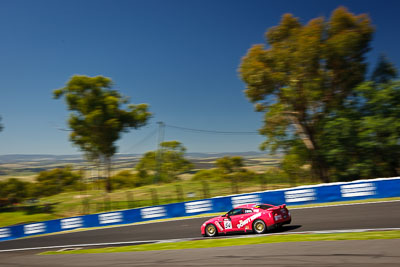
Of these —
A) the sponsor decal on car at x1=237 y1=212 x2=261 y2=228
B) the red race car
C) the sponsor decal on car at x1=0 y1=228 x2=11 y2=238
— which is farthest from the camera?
the sponsor decal on car at x1=0 y1=228 x2=11 y2=238

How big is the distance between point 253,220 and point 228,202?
923 centimetres

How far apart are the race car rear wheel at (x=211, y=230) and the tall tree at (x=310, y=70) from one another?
1994cm

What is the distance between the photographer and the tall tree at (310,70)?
98.0ft

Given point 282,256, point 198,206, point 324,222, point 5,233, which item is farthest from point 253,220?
point 5,233

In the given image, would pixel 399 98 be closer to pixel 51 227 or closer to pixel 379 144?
pixel 379 144

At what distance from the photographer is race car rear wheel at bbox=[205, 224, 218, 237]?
539 inches

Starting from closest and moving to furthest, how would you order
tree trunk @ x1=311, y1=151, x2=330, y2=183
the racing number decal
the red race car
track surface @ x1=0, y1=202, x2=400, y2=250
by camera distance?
1. track surface @ x1=0, y1=202, x2=400, y2=250
2. the red race car
3. the racing number decal
4. tree trunk @ x1=311, y1=151, x2=330, y2=183

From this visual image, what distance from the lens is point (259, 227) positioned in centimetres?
1227

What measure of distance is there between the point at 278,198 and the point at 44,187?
62868 mm

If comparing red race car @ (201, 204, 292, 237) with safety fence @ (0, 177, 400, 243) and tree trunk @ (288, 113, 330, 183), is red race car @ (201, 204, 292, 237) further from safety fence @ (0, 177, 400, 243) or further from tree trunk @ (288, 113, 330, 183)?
tree trunk @ (288, 113, 330, 183)

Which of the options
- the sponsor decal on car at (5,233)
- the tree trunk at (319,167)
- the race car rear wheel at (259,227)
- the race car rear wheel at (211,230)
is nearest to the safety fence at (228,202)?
the sponsor decal on car at (5,233)

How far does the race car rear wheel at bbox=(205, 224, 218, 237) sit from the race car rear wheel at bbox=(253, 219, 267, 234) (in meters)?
1.95

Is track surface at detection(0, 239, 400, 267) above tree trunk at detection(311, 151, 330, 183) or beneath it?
beneath

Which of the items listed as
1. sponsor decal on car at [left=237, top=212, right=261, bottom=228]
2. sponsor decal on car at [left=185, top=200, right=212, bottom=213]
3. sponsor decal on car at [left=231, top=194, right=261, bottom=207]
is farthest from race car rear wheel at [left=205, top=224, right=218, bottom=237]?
sponsor decal on car at [left=185, top=200, right=212, bottom=213]
